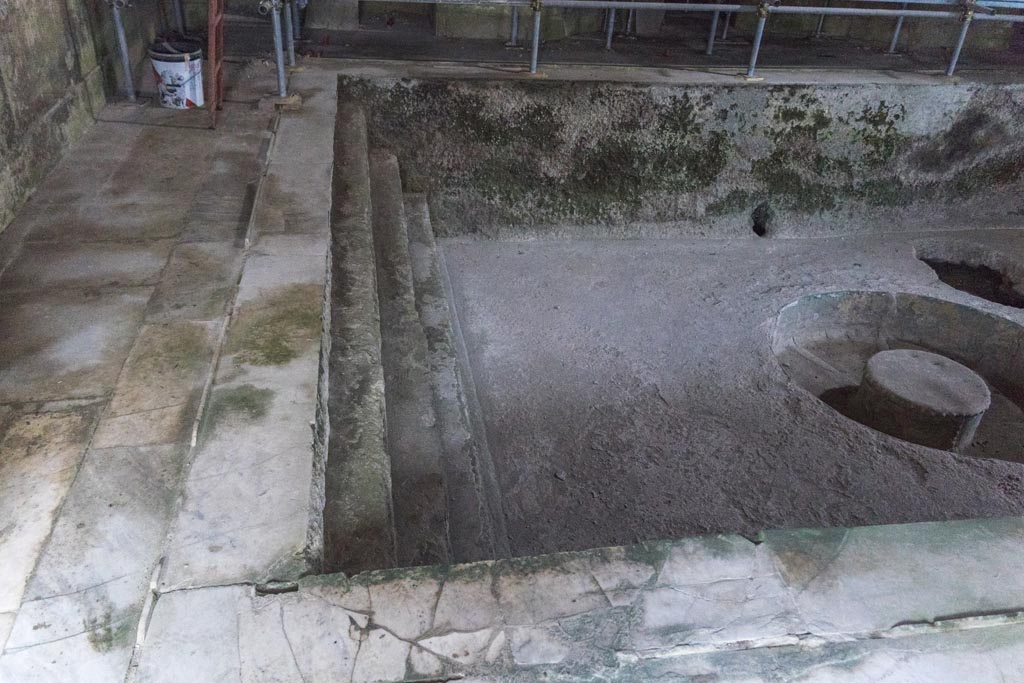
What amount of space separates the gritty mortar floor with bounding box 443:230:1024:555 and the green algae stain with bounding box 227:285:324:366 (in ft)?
4.25

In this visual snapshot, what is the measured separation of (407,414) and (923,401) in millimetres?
3050

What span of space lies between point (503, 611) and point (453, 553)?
3.56ft

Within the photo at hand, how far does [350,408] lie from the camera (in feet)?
8.25

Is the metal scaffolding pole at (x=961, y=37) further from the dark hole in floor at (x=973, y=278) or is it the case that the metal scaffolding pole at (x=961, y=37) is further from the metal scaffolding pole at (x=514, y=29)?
the metal scaffolding pole at (x=514, y=29)

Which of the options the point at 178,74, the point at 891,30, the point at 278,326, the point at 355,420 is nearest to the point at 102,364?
the point at 278,326

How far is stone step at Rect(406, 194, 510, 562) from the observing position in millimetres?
2896

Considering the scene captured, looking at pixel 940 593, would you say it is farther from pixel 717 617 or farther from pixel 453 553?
pixel 453 553

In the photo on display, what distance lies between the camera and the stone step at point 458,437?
290cm

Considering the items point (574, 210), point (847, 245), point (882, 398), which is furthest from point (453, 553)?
point (847, 245)

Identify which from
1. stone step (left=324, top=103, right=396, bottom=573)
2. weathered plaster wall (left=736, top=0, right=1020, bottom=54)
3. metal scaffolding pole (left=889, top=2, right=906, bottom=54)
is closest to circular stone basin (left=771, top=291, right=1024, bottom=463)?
stone step (left=324, top=103, right=396, bottom=573)

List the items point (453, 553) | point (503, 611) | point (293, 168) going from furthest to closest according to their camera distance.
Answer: point (293, 168) < point (453, 553) < point (503, 611)

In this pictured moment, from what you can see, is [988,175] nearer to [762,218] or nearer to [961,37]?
[961,37]

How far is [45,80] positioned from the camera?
3.97 meters

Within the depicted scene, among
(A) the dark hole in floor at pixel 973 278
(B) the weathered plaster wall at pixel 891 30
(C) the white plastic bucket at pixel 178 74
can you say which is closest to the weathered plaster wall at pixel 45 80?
(C) the white plastic bucket at pixel 178 74
